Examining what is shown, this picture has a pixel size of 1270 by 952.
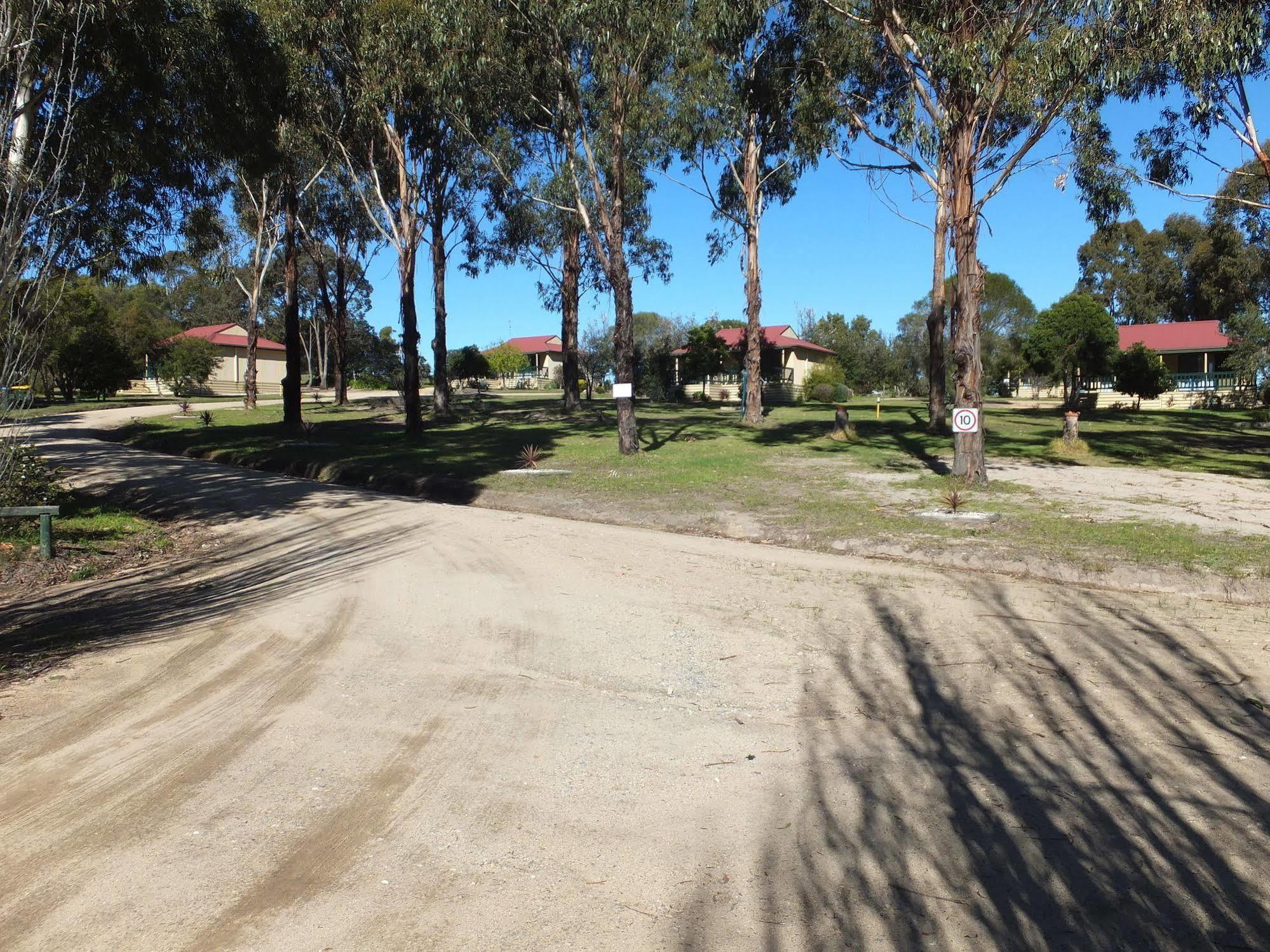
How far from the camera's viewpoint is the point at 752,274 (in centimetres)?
2905

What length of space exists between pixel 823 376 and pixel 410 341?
110 ft

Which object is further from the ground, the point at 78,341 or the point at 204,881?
the point at 78,341

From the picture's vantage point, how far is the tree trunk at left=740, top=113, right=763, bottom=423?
28.2m

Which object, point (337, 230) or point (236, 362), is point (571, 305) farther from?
point (236, 362)

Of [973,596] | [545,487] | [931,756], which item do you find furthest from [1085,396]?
[931,756]

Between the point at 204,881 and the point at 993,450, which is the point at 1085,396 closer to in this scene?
the point at 993,450

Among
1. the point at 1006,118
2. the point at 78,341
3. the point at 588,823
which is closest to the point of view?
the point at 588,823

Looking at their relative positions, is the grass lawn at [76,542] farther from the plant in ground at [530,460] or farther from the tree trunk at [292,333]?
the tree trunk at [292,333]

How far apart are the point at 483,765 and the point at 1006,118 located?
19.0 m

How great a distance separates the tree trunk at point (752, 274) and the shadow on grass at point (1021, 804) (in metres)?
22.9

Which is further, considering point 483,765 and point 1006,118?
point 1006,118

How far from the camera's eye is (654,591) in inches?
336

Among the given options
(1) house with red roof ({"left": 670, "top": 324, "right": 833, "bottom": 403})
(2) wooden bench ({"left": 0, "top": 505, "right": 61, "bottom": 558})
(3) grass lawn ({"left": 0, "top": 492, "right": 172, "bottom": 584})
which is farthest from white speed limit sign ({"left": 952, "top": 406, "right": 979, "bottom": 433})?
(1) house with red roof ({"left": 670, "top": 324, "right": 833, "bottom": 403})

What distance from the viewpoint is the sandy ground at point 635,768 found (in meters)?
3.42
